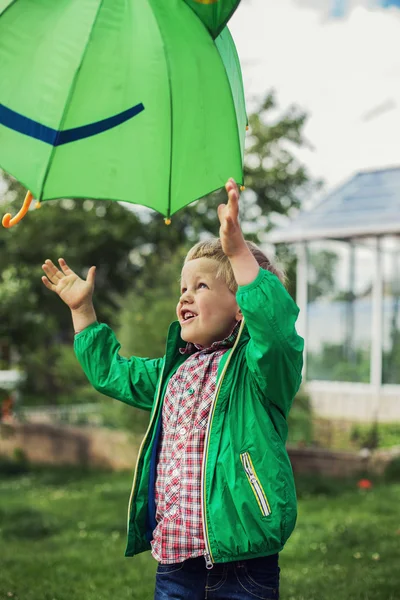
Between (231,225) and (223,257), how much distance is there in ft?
1.35

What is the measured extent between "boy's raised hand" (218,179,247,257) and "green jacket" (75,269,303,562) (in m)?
0.11

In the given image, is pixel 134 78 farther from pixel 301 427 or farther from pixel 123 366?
pixel 301 427

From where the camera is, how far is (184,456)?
2.46 metres

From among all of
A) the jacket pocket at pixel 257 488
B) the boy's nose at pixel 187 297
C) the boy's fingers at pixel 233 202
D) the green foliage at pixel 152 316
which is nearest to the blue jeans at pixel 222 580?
the jacket pocket at pixel 257 488

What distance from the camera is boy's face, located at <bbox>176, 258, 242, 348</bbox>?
2.53m

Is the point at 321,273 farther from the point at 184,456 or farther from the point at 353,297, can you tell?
the point at 184,456

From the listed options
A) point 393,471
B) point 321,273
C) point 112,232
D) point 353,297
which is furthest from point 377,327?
point 112,232

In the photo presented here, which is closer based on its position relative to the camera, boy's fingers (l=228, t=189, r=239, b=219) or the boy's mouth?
boy's fingers (l=228, t=189, r=239, b=219)

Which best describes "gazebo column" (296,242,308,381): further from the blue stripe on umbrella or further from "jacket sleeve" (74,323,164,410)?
the blue stripe on umbrella

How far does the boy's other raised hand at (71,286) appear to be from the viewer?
9.28ft

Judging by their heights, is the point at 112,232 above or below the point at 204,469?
above

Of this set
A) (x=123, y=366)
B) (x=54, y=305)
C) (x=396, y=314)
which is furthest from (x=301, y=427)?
(x=54, y=305)

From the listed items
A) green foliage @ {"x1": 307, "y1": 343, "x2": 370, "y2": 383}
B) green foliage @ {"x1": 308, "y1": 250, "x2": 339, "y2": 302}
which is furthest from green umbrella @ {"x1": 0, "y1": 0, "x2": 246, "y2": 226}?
green foliage @ {"x1": 308, "y1": 250, "x2": 339, "y2": 302}

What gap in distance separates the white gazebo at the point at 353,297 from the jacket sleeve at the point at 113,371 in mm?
8673
